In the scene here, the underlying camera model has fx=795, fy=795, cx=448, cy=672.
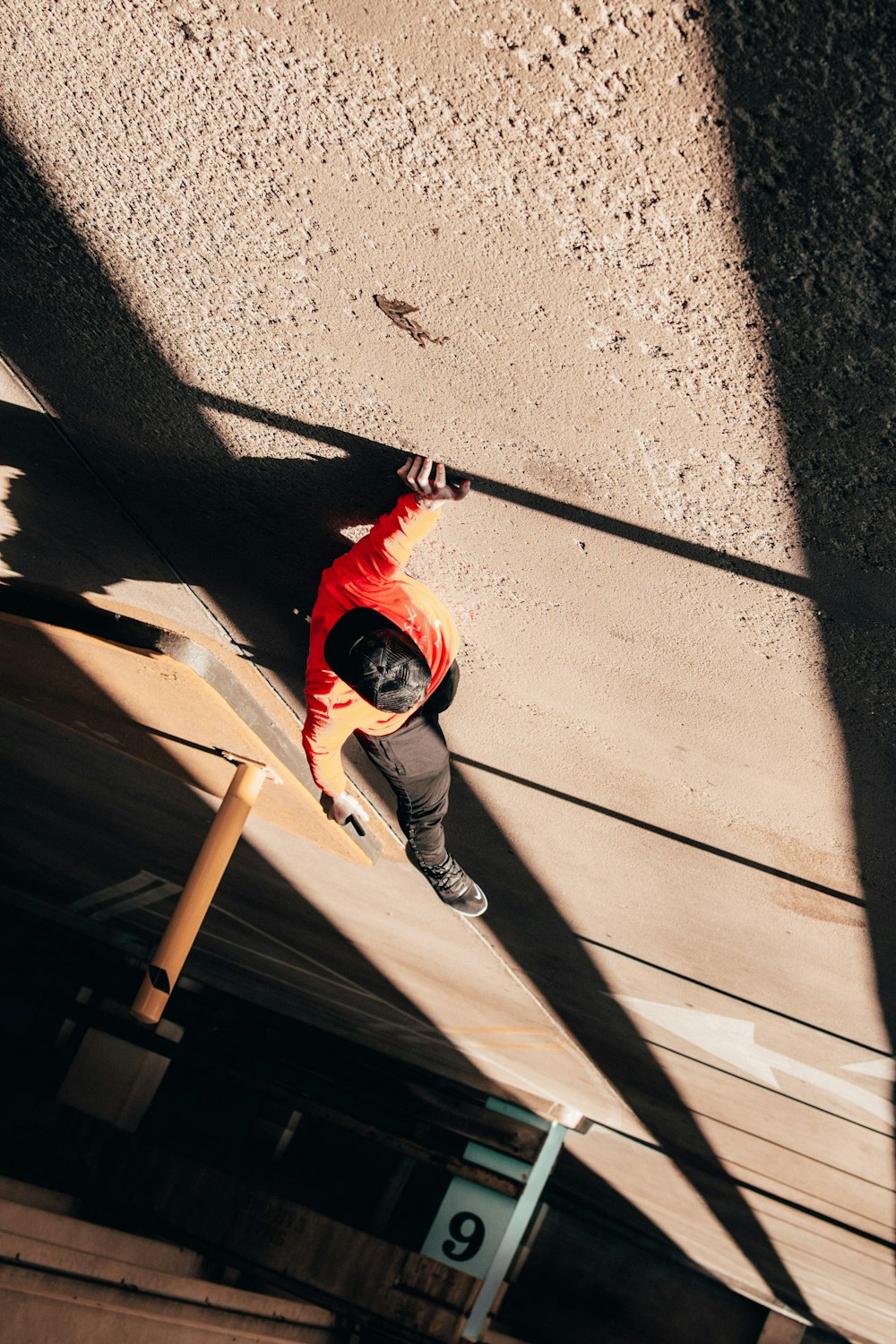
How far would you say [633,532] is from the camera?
2.23 m

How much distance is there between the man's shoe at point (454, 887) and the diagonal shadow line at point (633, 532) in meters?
2.03

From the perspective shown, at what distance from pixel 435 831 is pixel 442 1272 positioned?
541cm

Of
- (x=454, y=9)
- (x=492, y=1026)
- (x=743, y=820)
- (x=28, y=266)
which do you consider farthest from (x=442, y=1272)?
(x=454, y=9)

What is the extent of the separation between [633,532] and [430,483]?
597 mm

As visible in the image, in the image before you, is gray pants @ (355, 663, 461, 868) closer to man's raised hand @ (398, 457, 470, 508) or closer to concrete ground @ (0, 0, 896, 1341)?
concrete ground @ (0, 0, 896, 1341)

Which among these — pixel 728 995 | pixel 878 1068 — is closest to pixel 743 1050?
pixel 728 995

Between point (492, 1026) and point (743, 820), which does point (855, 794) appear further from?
point (492, 1026)

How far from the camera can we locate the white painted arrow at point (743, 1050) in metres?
4.45

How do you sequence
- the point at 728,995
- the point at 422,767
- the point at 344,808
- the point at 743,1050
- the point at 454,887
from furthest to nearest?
1. the point at 743,1050
2. the point at 728,995
3. the point at 454,887
4. the point at 344,808
5. the point at 422,767

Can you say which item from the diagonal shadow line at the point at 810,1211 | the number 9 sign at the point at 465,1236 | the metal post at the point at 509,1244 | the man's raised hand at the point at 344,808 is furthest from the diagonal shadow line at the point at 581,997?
the number 9 sign at the point at 465,1236

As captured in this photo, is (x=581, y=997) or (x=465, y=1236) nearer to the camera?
(x=581, y=997)

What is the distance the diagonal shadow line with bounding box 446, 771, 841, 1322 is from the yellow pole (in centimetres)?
118

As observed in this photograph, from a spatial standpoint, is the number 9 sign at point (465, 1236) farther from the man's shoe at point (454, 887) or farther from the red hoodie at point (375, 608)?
the red hoodie at point (375, 608)

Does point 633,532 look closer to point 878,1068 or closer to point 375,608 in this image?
point 375,608
